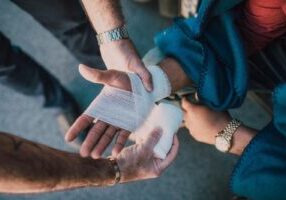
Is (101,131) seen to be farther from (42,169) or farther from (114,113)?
(42,169)

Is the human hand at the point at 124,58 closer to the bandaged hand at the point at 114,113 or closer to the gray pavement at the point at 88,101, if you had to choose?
the bandaged hand at the point at 114,113

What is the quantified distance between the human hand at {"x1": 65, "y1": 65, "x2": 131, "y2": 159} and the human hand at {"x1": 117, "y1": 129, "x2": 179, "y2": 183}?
0.08ft

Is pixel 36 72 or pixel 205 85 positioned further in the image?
pixel 36 72

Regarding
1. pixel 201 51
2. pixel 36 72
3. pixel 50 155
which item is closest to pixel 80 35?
pixel 36 72

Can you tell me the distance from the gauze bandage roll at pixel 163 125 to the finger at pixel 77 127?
11cm

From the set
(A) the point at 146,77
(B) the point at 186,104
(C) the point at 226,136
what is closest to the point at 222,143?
(C) the point at 226,136

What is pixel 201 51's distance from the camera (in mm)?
889

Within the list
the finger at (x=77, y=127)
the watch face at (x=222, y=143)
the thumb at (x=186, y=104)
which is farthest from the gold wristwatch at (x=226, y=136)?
the finger at (x=77, y=127)

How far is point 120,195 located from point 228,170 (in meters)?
0.35

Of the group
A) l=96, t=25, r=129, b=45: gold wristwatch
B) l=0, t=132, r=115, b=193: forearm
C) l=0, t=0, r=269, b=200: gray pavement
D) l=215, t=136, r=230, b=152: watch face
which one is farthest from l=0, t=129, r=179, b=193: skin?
l=0, t=0, r=269, b=200: gray pavement

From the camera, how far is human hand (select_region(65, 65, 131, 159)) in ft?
2.62

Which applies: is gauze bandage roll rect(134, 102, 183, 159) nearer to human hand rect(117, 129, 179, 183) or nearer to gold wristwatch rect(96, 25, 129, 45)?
human hand rect(117, 129, 179, 183)

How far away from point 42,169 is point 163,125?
0.90ft

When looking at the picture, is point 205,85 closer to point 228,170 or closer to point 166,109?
point 166,109
